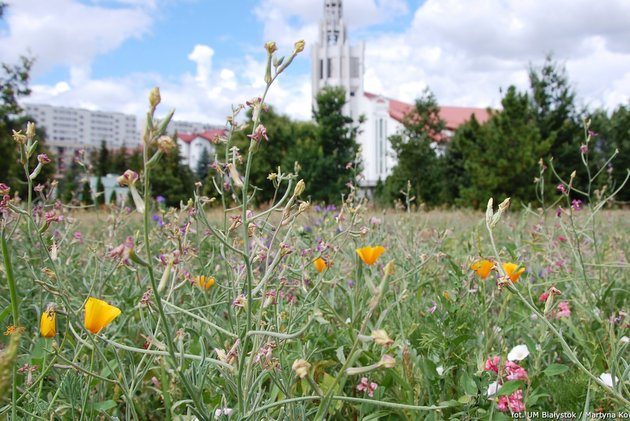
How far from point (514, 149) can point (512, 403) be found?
16.3m

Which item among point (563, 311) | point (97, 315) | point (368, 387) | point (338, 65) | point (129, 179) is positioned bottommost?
point (368, 387)

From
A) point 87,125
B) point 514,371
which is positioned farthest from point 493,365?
point 87,125

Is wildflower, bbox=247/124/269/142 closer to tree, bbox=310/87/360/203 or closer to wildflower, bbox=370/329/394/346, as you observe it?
wildflower, bbox=370/329/394/346

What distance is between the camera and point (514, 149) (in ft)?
52.9

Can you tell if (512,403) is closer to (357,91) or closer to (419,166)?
(419,166)

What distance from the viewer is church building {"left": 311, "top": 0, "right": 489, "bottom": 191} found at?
5209cm

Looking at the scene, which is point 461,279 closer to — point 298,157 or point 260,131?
point 260,131

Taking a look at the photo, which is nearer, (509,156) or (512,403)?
(512,403)

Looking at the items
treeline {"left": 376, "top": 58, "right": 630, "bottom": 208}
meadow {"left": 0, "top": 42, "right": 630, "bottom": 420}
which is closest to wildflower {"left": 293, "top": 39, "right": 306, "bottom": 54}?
meadow {"left": 0, "top": 42, "right": 630, "bottom": 420}

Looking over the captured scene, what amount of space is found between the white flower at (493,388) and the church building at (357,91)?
50.0 metres

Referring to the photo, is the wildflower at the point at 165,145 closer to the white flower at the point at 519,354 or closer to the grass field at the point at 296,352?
the grass field at the point at 296,352

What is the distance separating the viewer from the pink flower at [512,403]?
1.02 meters

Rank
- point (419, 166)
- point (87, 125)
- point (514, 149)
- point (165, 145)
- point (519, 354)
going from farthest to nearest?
point (87, 125)
point (419, 166)
point (514, 149)
point (519, 354)
point (165, 145)

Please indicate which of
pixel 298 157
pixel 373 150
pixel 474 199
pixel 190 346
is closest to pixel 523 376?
pixel 190 346
